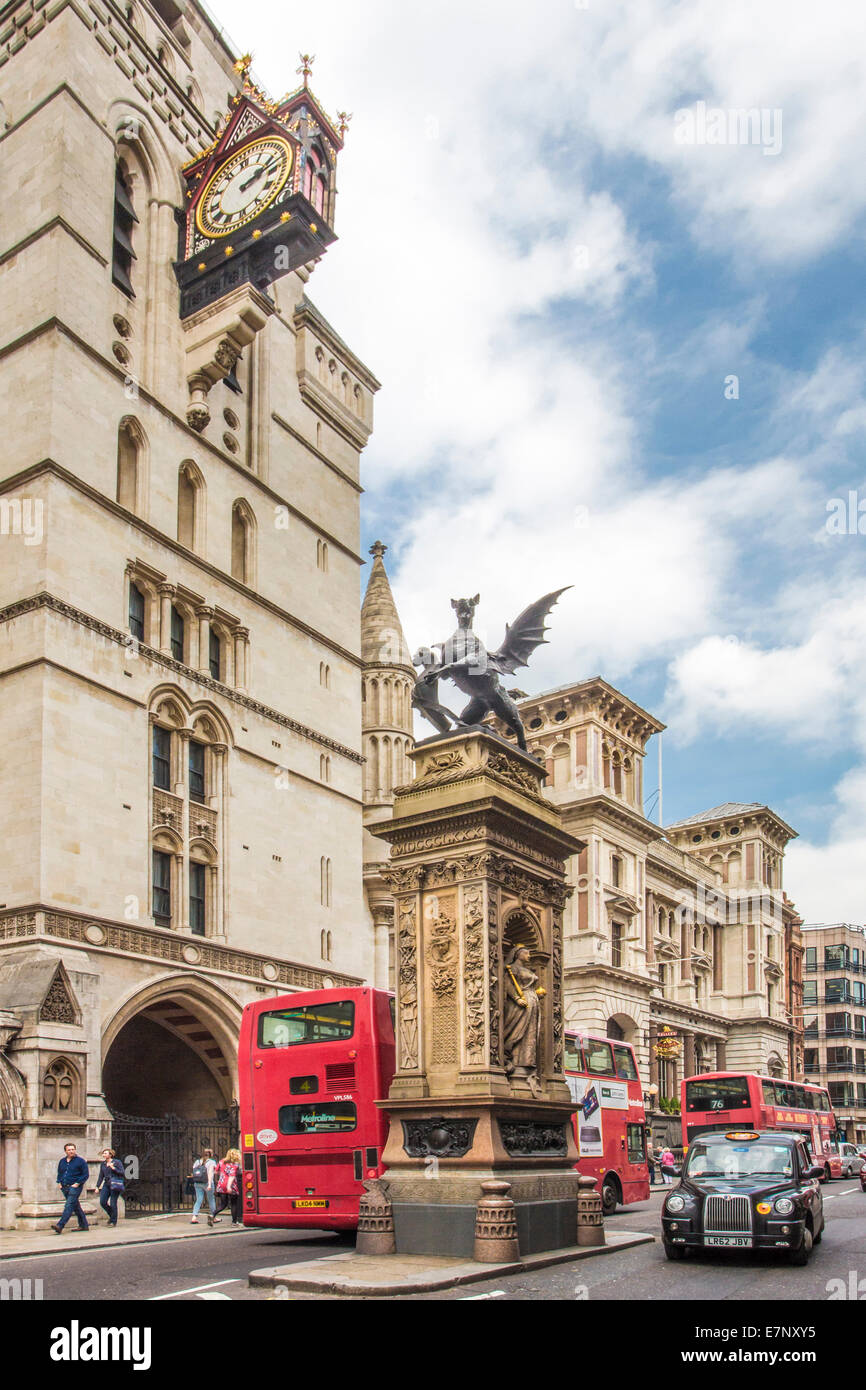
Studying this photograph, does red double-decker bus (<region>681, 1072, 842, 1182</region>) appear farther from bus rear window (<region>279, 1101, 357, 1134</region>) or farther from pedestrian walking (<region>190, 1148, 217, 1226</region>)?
bus rear window (<region>279, 1101, 357, 1134</region>)

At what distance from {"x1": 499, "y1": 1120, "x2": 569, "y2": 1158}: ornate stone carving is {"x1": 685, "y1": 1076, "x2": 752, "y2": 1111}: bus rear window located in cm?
2296

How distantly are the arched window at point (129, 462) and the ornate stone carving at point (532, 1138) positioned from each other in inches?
852

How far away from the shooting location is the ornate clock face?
113 ft

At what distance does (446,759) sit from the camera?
17.1 metres

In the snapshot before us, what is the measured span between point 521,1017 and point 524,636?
5698mm

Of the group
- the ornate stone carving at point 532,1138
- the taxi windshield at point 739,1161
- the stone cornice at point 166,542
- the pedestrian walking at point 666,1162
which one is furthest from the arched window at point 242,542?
the pedestrian walking at point 666,1162

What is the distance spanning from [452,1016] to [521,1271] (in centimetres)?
310

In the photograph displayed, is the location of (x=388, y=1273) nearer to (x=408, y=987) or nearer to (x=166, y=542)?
(x=408, y=987)

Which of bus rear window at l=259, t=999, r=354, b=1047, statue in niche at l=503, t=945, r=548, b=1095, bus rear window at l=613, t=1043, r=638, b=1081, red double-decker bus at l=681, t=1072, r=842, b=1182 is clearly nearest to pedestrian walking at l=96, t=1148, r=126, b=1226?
bus rear window at l=259, t=999, r=354, b=1047

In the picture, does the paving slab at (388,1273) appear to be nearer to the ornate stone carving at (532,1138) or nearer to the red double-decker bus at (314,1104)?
the ornate stone carving at (532,1138)

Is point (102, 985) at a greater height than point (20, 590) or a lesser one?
lesser

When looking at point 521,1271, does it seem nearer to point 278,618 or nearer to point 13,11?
point 278,618

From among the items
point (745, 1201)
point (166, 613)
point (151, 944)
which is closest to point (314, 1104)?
point (745, 1201)
